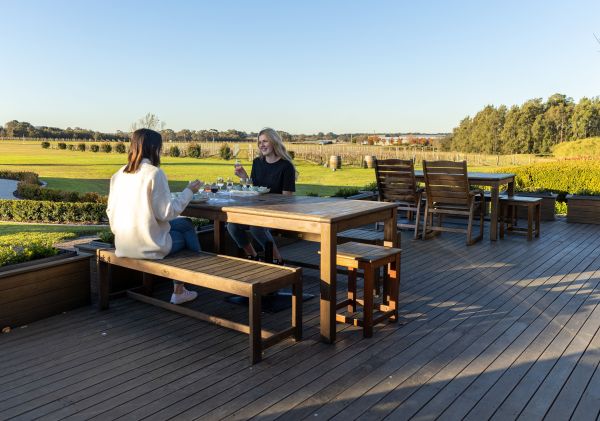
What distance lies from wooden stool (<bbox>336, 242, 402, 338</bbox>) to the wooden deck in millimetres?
90

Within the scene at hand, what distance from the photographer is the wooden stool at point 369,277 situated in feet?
10.4

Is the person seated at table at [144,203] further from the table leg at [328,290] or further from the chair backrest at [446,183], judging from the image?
the chair backrest at [446,183]

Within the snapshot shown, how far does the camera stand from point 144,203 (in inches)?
124

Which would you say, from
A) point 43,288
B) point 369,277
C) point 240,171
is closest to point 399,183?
point 240,171

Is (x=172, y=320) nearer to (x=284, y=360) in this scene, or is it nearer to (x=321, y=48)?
(x=284, y=360)

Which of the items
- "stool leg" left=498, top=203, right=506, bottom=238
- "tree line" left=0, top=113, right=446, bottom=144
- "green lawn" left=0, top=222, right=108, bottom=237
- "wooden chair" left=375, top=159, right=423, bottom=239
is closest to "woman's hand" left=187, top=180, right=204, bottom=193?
"wooden chair" left=375, top=159, right=423, bottom=239

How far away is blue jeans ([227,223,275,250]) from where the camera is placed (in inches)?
157

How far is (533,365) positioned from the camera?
2.76m

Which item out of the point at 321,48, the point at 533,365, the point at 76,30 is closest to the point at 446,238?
the point at 533,365

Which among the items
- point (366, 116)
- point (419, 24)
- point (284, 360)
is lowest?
point (284, 360)

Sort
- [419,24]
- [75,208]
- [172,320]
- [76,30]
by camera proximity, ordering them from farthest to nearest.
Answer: [76,30] < [419,24] < [75,208] < [172,320]

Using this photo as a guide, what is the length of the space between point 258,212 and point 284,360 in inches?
37.1

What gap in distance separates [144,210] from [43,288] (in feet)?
3.18

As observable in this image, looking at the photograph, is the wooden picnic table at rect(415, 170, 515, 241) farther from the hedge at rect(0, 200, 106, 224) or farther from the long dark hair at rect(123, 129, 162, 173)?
the hedge at rect(0, 200, 106, 224)
